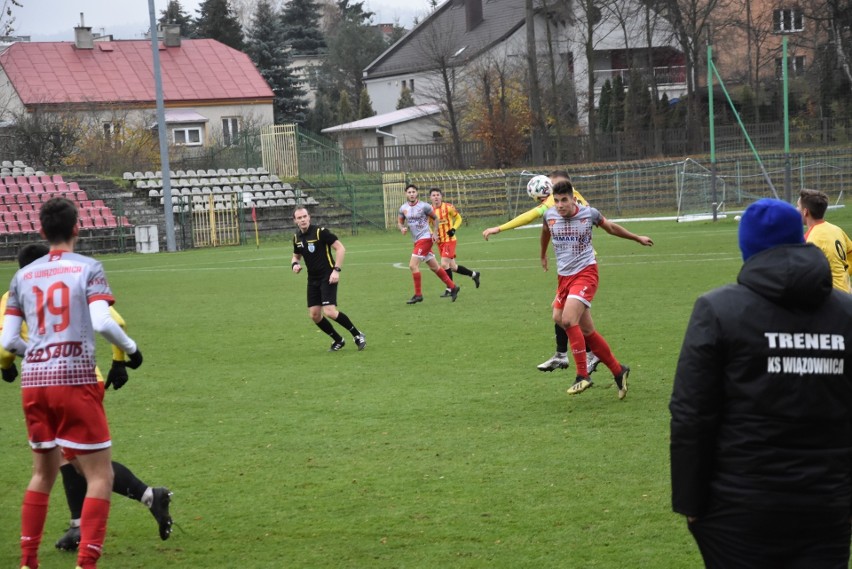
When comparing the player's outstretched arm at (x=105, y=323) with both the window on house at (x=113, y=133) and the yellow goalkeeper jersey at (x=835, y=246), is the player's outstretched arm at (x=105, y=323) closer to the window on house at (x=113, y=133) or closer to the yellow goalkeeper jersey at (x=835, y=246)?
the yellow goalkeeper jersey at (x=835, y=246)

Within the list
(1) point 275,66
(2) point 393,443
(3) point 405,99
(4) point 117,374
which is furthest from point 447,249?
(1) point 275,66

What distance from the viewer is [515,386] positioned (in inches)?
422

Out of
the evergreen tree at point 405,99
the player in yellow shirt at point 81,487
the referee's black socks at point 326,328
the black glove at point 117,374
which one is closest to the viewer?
the black glove at point 117,374

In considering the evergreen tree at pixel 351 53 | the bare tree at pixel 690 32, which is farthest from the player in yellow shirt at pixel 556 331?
the evergreen tree at pixel 351 53

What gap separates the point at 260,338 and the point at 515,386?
561 cm

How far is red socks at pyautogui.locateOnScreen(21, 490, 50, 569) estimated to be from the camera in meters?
5.51

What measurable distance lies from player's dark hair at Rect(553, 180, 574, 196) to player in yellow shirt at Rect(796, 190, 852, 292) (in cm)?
196

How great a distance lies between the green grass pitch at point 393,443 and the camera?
6047mm

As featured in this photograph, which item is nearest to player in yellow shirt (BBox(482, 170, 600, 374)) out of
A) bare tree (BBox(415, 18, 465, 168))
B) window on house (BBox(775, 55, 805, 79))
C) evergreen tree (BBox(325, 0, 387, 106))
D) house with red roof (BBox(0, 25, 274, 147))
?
bare tree (BBox(415, 18, 465, 168))

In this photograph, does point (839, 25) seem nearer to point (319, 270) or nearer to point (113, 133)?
point (113, 133)

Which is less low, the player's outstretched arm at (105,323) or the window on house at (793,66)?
the window on house at (793,66)

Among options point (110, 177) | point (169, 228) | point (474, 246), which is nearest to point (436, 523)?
point (474, 246)

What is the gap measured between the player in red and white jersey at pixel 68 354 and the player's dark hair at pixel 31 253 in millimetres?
519

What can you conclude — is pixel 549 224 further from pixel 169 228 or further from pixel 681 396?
pixel 169 228
